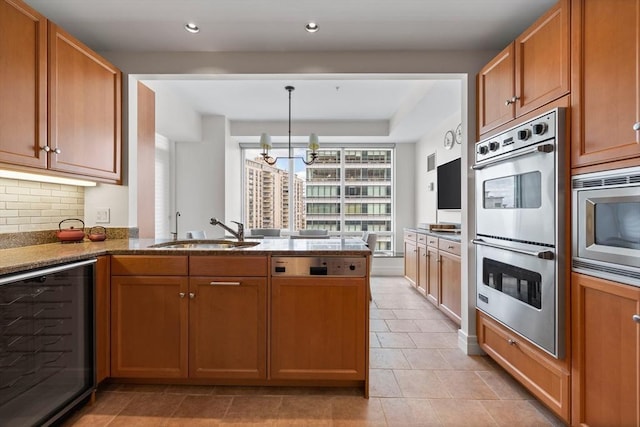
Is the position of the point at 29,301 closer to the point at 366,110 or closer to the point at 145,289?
the point at 145,289

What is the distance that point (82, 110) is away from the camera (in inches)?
84.1

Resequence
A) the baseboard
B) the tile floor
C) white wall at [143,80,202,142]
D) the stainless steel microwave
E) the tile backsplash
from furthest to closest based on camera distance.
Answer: white wall at [143,80,202,142] < the baseboard < the tile backsplash < the tile floor < the stainless steel microwave

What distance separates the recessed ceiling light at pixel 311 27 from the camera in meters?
2.22

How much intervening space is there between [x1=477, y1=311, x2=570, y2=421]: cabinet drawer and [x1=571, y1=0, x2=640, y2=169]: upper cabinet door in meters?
1.07

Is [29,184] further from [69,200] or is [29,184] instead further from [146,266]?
[146,266]

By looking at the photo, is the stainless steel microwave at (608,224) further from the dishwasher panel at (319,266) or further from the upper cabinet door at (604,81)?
the dishwasher panel at (319,266)

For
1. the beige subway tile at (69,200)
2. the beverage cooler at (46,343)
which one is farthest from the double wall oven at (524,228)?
the beige subway tile at (69,200)

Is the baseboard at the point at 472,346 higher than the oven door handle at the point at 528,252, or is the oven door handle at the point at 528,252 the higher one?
the oven door handle at the point at 528,252

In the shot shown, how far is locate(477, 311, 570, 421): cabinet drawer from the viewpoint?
1.62m

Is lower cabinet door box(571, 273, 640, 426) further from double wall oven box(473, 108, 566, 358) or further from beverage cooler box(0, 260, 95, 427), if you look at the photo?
beverage cooler box(0, 260, 95, 427)

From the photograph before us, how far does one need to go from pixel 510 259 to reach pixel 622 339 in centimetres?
69

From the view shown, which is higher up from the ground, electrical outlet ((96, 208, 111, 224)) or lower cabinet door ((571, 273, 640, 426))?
electrical outlet ((96, 208, 111, 224))

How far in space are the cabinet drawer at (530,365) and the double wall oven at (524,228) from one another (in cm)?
9

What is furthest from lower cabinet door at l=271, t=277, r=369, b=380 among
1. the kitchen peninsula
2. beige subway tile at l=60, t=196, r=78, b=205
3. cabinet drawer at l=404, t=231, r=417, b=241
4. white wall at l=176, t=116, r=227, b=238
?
white wall at l=176, t=116, r=227, b=238
